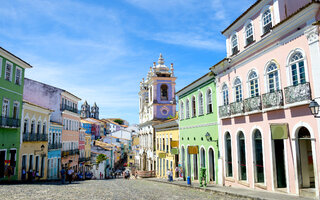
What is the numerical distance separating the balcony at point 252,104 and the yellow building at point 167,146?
12.4 metres

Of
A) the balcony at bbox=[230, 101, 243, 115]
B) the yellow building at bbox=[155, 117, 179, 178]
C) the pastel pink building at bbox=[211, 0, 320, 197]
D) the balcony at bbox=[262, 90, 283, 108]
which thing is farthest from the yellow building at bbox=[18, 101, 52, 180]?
the balcony at bbox=[262, 90, 283, 108]

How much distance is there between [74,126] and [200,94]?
2454 cm

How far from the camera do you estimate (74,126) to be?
130 ft

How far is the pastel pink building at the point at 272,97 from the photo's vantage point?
10297 millimetres

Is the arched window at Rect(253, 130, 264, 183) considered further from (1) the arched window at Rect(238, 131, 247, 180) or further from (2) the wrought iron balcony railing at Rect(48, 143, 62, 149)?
(2) the wrought iron balcony railing at Rect(48, 143, 62, 149)

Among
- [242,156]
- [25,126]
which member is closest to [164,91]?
[25,126]

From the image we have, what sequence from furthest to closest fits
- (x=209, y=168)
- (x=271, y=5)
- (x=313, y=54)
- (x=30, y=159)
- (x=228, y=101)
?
(x=30, y=159)
(x=209, y=168)
(x=228, y=101)
(x=271, y=5)
(x=313, y=54)

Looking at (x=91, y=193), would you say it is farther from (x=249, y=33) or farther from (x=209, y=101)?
(x=249, y=33)

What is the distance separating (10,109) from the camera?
2128 centimetres

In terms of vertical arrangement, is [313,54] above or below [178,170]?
above

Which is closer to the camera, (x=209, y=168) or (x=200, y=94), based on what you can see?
(x=209, y=168)

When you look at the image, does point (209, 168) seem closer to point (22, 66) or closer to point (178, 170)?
point (178, 170)

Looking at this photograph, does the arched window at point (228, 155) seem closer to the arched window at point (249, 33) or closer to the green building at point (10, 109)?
the arched window at point (249, 33)

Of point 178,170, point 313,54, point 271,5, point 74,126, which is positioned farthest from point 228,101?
point 74,126
